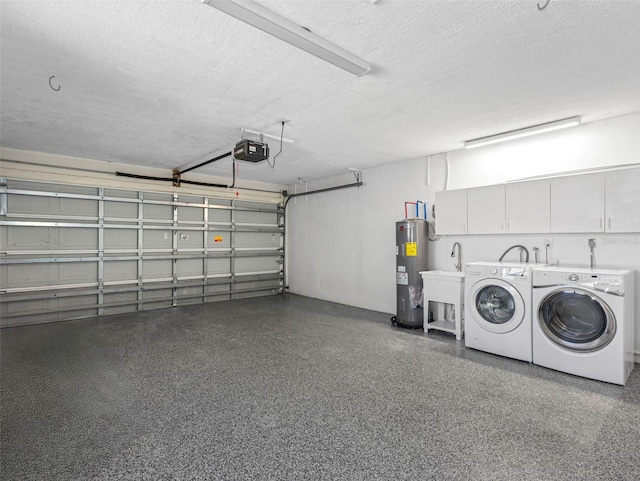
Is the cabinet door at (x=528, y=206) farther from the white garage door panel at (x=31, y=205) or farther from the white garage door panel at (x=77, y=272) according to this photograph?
the white garage door panel at (x=31, y=205)

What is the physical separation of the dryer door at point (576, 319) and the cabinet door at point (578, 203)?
2.89 ft

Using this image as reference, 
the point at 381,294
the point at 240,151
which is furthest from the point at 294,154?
the point at 381,294

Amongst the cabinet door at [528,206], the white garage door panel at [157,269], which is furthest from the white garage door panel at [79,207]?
the cabinet door at [528,206]

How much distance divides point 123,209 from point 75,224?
0.77 m

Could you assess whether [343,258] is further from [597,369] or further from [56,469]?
[56,469]

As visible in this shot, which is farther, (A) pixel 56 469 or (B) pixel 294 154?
(B) pixel 294 154

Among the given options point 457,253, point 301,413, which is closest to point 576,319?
point 457,253

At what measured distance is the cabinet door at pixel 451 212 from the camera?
15.5ft

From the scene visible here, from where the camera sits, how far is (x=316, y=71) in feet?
8.89

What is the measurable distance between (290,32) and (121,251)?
5388 millimetres

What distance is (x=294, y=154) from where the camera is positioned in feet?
17.5

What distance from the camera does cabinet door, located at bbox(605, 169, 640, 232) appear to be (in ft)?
11.0

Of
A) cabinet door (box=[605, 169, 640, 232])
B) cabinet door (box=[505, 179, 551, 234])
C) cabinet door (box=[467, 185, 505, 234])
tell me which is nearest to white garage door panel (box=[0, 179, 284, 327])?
cabinet door (box=[467, 185, 505, 234])

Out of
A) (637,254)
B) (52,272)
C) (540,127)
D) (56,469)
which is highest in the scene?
(540,127)
